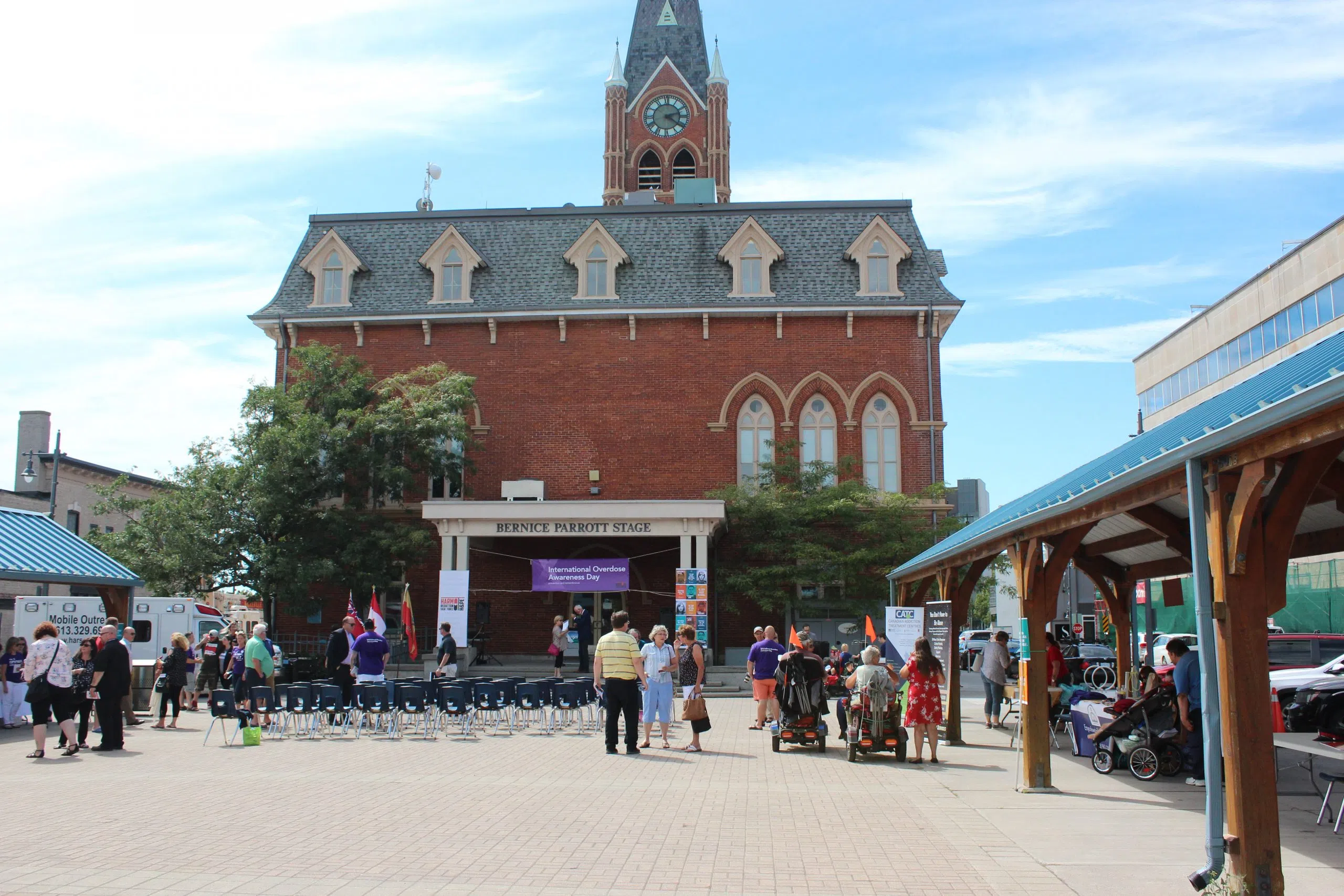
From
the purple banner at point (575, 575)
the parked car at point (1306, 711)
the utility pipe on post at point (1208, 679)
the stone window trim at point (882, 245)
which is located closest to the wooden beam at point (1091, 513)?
the utility pipe on post at point (1208, 679)

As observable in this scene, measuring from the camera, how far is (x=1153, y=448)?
8.33m

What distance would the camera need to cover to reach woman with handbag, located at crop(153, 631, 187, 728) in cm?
1756

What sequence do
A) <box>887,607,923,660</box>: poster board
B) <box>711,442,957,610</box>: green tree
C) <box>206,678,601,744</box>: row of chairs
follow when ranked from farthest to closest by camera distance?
<box>711,442,957,610</box>: green tree
<box>887,607,923,660</box>: poster board
<box>206,678,601,744</box>: row of chairs

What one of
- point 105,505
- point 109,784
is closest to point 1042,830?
point 109,784

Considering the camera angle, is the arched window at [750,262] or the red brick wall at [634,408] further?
the arched window at [750,262]

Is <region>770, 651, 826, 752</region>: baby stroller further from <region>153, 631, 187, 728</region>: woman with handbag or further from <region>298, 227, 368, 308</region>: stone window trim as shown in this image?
<region>298, 227, 368, 308</region>: stone window trim

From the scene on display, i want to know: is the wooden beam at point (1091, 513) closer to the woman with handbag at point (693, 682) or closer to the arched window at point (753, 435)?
the woman with handbag at point (693, 682)

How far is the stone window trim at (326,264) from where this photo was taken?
112ft

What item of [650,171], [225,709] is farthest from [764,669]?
[650,171]

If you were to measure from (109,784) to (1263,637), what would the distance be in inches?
418

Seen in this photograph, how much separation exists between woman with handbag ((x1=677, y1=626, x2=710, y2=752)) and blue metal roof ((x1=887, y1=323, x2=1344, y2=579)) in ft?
14.9

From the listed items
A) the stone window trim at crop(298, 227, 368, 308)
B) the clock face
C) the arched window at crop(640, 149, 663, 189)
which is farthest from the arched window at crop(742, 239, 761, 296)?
the clock face

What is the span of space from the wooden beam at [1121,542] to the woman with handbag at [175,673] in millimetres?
13578

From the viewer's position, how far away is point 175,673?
1753 centimetres
